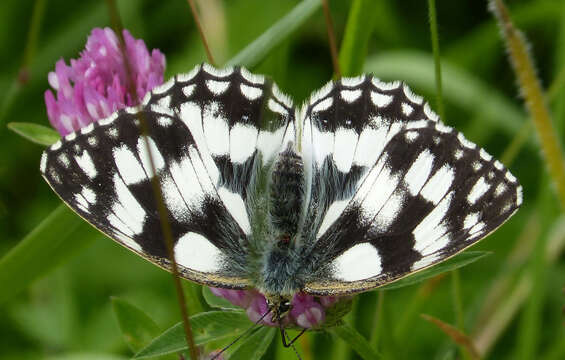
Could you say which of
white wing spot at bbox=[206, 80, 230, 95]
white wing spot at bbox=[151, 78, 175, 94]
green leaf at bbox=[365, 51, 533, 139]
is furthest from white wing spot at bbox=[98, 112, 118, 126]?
green leaf at bbox=[365, 51, 533, 139]

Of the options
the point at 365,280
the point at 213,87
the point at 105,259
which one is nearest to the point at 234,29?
the point at 105,259

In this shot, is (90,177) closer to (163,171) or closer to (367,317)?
(163,171)

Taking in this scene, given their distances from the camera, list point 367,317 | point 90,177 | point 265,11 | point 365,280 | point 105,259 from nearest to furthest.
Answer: point 365,280, point 90,177, point 367,317, point 105,259, point 265,11

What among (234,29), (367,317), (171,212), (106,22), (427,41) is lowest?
(367,317)

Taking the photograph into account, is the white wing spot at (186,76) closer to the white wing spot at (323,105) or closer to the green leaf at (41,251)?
the white wing spot at (323,105)

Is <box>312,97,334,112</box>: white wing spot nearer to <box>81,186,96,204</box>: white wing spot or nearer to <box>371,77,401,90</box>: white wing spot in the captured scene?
<box>371,77,401,90</box>: white wing spot

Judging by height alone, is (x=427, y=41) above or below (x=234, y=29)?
below

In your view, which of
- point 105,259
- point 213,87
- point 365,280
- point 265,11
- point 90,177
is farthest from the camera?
point 265,11
